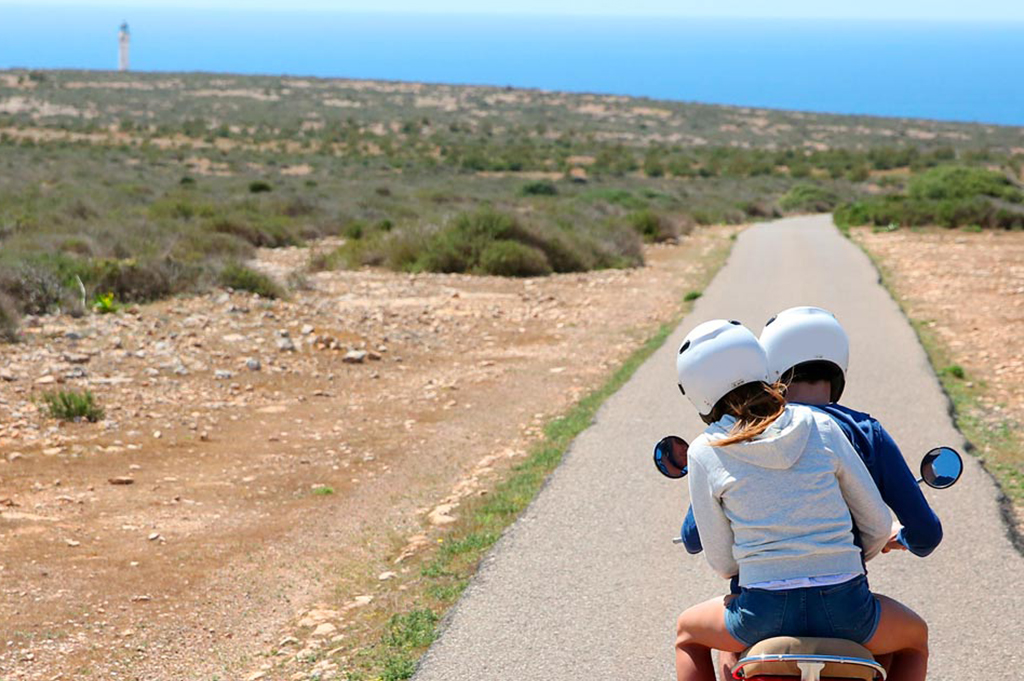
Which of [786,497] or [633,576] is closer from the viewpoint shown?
[786,497]

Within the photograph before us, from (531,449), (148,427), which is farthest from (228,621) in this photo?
(148,427)

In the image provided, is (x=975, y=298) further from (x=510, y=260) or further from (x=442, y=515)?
(x=442, y=515)

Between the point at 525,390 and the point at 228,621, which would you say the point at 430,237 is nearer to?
the point at 525,390

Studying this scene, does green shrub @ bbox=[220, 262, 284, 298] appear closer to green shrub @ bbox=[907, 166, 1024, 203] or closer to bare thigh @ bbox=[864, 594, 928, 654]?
bare thigh @ bbox=[864, 594, 928, 654]

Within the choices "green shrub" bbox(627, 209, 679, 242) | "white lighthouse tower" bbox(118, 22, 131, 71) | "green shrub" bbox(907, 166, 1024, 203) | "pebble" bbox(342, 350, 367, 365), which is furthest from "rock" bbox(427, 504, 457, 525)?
"white lighthouse tower" bbox(118, 22, 131, 71)

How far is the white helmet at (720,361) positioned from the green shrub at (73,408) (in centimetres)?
732

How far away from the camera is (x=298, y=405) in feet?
34.4

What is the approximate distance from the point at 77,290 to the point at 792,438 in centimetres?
1206

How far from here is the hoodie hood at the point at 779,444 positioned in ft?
9.16

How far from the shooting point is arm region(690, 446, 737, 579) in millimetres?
2896

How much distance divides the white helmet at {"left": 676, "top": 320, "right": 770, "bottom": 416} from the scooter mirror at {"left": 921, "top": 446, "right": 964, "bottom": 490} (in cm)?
48

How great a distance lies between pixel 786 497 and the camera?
111 inches

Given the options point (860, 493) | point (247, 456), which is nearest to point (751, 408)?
point (860, 493)

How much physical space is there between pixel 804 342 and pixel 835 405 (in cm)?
21
